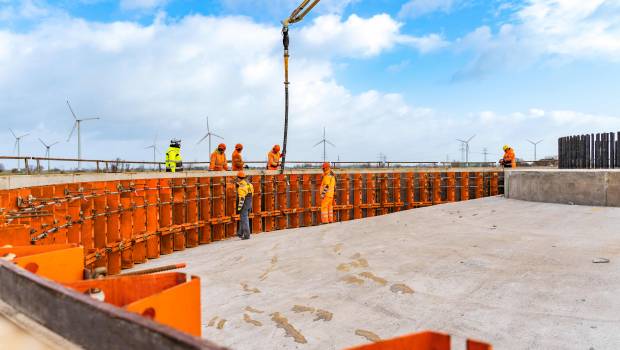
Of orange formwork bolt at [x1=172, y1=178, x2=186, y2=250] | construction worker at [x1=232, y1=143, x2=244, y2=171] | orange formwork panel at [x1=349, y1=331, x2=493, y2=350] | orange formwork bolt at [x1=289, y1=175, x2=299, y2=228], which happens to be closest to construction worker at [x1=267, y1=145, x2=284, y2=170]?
orange formwork bolt at [x1=289, y1=175, x2=299, y2=228]

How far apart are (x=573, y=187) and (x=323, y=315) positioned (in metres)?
11.0

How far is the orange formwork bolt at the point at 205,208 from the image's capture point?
18062mm

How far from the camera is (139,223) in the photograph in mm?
14828

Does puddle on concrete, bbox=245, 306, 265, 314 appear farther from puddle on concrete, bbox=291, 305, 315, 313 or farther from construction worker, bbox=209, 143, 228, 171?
construction worker, bbox=209, 143, 228, 171

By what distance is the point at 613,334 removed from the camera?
6371mm

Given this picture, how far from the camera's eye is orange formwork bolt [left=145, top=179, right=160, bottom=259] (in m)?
15.4

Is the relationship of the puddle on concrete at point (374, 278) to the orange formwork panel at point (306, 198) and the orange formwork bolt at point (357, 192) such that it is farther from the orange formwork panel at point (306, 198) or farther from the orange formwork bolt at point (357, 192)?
the orange formwork bolt at point (357, 192)

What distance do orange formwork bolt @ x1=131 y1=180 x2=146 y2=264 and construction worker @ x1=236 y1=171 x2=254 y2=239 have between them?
134 inches

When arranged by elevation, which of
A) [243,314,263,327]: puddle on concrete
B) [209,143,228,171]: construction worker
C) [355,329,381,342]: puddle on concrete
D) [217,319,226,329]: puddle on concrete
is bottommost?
[217,319,226,329]: puddle on concrete

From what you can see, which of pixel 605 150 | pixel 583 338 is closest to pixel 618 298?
pixel 583 338

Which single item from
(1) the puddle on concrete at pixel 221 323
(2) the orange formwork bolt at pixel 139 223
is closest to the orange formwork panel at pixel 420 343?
(1) the puddle on concrete at pixel 221 323

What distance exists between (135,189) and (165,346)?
1347cm

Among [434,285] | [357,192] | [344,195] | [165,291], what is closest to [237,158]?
[344,195]

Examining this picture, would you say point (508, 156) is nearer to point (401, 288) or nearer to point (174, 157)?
point (174, 157)
